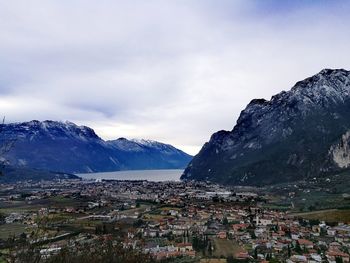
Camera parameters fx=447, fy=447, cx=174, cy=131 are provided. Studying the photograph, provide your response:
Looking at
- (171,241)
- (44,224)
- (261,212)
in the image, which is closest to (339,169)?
(261,212)

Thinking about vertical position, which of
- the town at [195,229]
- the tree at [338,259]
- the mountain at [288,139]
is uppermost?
the mountain at [288,139]

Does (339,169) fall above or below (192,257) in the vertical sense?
above

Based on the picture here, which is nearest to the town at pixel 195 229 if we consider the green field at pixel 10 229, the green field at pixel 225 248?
the green field at pixel 225 248

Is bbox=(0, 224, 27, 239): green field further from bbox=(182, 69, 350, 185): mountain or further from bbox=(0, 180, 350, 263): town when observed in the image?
bbox=(182, 69, 350, 185): mountain

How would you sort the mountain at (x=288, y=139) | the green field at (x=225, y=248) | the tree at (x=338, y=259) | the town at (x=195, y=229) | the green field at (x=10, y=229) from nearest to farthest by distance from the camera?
the tree at (x=338, y=259), the town at (x=195, y=229), the green field at (x=225, y=248), the green field at (x=10, y=229), the mountain at (x=288, y=139)

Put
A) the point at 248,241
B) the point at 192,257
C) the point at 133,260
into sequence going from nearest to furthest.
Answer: the point at 133,260 → the point at 192,257 → the point at 248,241

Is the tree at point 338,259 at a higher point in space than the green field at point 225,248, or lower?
lower

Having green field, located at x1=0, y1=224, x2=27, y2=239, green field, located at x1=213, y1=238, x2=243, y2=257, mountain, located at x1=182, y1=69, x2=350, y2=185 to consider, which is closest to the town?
green field, located at x1=213, y1=238, x2=243, y2=257

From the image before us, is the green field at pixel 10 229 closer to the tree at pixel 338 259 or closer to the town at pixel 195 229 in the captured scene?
the town at pixel 195 229

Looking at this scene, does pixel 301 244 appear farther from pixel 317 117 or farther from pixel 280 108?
pixel 280 108
